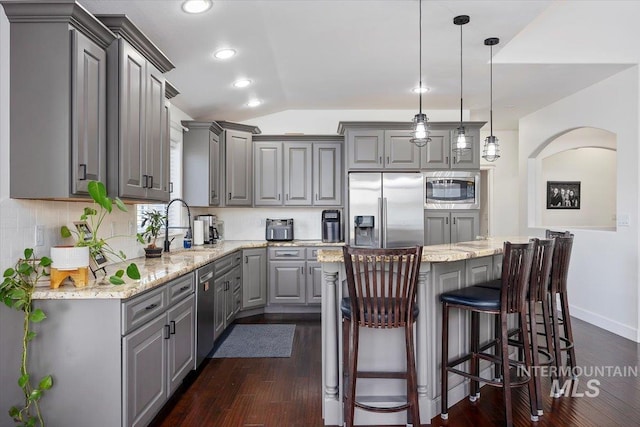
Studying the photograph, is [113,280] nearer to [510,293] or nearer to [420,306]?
[420,306]

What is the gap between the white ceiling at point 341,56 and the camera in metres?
2.79

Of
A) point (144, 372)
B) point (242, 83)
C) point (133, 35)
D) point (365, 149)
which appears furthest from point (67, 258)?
point (365, 149)

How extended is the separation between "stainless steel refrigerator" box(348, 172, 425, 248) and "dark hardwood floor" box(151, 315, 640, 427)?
1743 mm

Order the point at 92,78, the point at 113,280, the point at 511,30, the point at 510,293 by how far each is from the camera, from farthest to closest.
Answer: the point at 511,30 < the point at 510,293 < the point at 92,78 < the point at 113,280

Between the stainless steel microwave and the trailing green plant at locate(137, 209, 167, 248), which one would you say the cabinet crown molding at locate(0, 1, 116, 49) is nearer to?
the trailing green plant at locate(137, 209, 167, 248)

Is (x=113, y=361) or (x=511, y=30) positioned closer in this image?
(x=113, y=361)

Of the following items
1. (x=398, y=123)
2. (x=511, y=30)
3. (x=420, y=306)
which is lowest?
(x=420, y=306)

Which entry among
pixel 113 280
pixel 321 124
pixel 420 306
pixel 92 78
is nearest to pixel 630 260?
pixel 420 306

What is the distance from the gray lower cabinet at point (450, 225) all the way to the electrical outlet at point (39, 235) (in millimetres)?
3886

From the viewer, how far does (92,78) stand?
6.84 ft

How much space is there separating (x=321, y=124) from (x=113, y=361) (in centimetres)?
427

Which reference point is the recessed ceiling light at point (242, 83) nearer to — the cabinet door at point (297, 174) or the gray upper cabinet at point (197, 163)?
the gray upper cabinet at point (197, 163)

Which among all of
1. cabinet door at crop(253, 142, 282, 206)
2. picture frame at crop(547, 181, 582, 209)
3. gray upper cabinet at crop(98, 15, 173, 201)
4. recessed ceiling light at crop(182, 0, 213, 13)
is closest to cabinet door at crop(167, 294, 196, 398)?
gray upper cabinet at crop(98, 15, 173, 201)

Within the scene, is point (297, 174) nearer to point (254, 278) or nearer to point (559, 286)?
point (254, 278)
